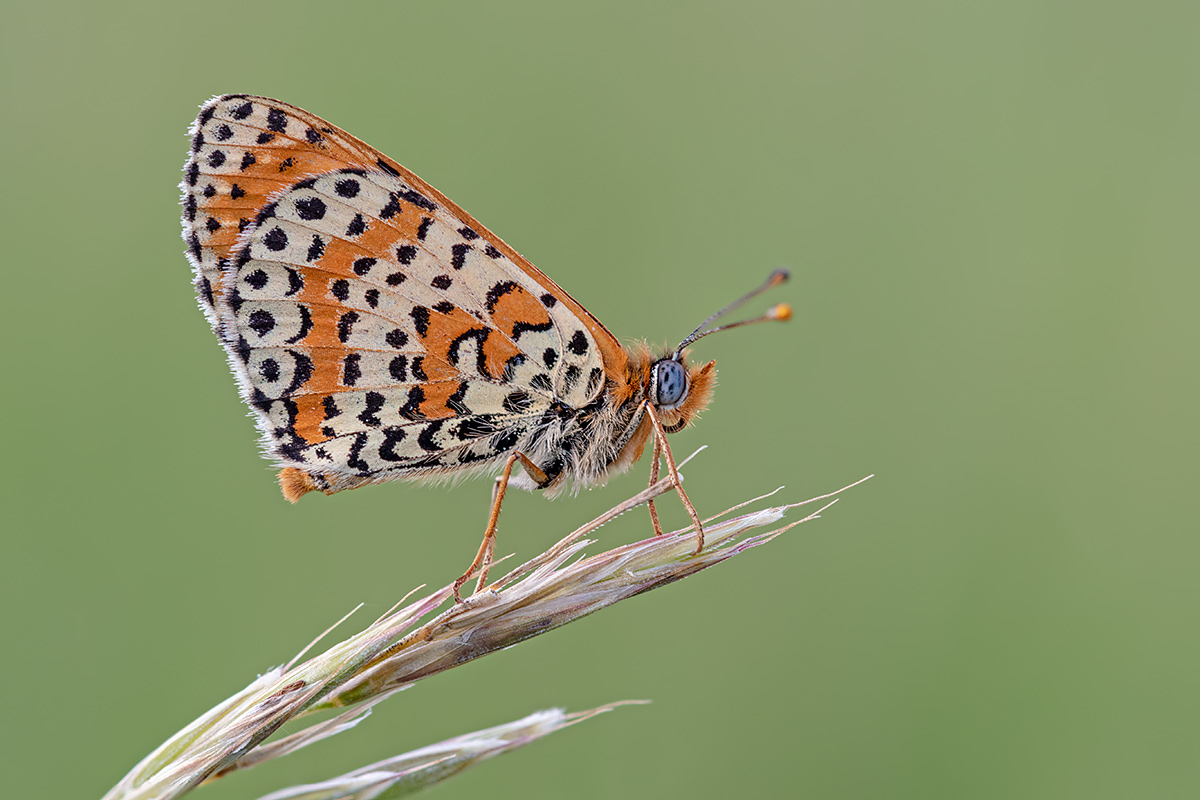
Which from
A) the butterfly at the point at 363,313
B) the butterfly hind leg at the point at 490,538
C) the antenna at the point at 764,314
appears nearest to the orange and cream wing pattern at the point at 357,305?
the butterfly at the point at 363,313

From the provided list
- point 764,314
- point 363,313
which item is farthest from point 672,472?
point 363,313

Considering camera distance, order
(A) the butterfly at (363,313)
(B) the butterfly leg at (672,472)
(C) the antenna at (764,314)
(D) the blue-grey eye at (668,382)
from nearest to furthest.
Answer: (B) the butterfly leg at (672,472) < (C) the antenna at (764,314) < (A) the butterfly at (363,313) < (D) the blue-grey eye at (668,382)

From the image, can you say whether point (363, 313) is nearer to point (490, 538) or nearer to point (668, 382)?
point (490, 538)

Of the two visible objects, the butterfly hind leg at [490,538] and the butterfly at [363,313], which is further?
the butterfly at [363,313]

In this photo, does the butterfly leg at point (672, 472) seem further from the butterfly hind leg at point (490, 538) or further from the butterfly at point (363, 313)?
the butterfly hind leg at point (490, 538)

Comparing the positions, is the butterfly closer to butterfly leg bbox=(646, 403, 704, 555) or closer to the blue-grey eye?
butterfly leg bbox=(646, 403, 704, 555)

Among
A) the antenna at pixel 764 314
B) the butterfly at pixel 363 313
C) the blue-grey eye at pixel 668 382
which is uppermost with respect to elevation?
the butterfly at pixel 363 313

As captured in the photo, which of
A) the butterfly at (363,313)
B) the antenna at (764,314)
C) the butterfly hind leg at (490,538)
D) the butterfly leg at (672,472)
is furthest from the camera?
the butterfly at (363,313)

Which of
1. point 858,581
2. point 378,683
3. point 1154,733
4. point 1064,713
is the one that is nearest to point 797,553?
point 858,581
